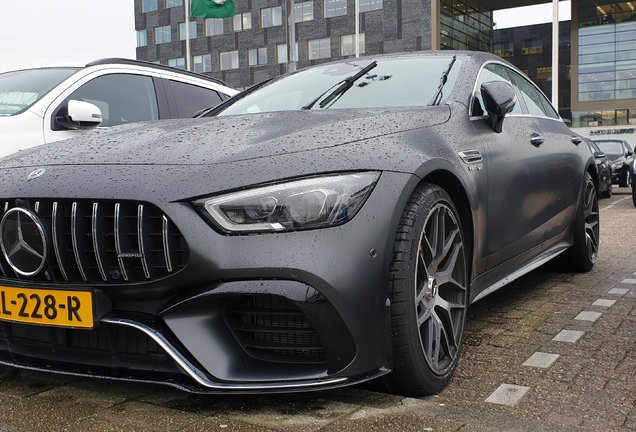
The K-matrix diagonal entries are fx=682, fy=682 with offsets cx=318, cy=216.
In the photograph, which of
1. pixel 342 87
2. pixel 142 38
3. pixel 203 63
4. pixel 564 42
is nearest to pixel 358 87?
pixel 342 87

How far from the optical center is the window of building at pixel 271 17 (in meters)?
50.5

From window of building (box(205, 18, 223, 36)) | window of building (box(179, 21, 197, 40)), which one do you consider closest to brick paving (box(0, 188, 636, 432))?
window of building (box(205, 18, 223, 36))

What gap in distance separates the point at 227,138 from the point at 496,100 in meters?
1.41

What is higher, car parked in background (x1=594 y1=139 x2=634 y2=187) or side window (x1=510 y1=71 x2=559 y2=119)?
side window (x1=510 y1=71 x2=559 y2=119)

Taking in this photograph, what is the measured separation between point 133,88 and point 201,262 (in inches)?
165

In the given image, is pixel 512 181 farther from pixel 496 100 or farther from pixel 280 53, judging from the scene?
pixel 280 53

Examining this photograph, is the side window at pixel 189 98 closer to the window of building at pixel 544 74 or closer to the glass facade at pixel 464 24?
the glass facade at pixel 464 24

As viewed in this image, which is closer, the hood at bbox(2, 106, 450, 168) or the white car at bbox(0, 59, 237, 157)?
the hood at bbox(2, 106, 450, 168)

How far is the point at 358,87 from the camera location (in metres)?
3.38

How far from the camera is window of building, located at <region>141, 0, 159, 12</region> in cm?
5496

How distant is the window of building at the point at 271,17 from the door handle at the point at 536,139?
4859cm

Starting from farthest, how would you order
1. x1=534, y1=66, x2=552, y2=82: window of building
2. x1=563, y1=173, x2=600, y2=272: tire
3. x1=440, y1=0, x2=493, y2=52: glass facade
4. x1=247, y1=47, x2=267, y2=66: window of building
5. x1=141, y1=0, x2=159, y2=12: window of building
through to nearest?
x1=534, y1=66, x2=552, y2=82: window of building
x1=141, y1=0, x2=159, y2=12: window of building
x1=247, y1=47, x2=267, y2=66: window of building
x1=440, y1=0, x2=493, y2=52: glass facade
x1=563, y1=173, x2=600, y2=272: tire

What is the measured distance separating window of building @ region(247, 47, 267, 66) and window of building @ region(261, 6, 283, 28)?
6.03 feet

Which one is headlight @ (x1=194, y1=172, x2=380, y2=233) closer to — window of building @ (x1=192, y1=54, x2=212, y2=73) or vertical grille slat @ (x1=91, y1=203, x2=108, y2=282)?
vertical grille slat @ (x1=91, y1=203, x2=108, y2=282)
